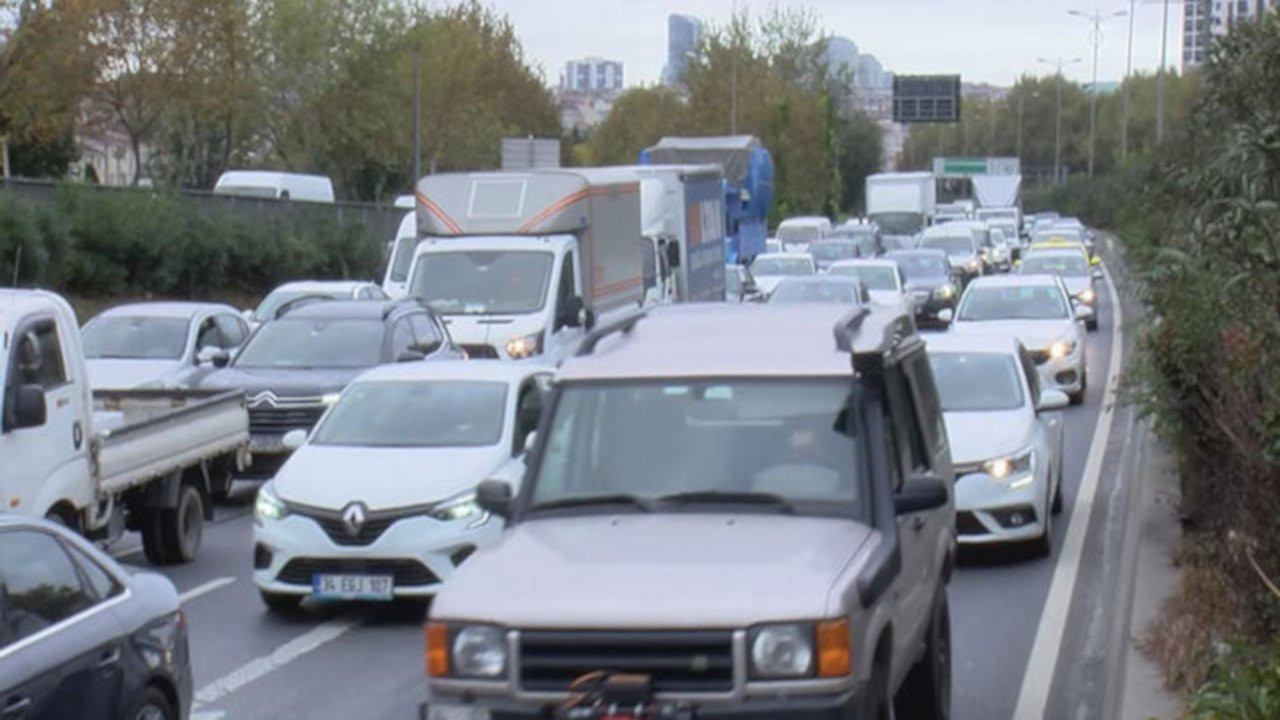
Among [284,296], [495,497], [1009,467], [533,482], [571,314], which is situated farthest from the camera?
[284,296]

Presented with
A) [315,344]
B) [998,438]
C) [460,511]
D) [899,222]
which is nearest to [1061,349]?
[315,344]

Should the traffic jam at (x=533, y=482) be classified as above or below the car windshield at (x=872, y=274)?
above

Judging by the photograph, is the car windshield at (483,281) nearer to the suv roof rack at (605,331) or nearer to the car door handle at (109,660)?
the suv roof rack at (605,331)

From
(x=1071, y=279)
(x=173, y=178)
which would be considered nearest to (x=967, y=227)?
(x=1071, y=279)

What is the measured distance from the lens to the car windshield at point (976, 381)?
17.5m

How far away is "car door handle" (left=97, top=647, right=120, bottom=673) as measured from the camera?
857 centimetres

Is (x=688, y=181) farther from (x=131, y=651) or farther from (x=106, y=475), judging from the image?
(x=131, y=651)

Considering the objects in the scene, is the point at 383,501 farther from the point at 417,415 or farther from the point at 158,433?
the point at 158,433

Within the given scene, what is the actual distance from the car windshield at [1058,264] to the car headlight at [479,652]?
121ft

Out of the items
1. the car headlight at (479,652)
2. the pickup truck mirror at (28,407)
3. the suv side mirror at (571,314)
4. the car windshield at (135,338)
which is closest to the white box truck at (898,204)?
the suv side mirror at (571,314)

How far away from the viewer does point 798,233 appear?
6353 centimetres

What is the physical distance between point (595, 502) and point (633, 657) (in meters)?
1.27

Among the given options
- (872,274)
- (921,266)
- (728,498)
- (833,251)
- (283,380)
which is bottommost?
(833,251)

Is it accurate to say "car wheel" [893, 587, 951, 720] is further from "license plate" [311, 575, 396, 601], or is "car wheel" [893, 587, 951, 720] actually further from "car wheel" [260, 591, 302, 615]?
"car wheel" [260, 591, 302, 615]
